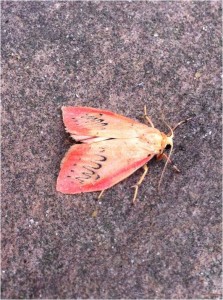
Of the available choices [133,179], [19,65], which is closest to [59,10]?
[19,65]

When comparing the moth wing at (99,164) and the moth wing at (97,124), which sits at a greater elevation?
the moth wing at (97,124)

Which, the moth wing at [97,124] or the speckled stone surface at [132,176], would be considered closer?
the speckled stone surface at [132,176]

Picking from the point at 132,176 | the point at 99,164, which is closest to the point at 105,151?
the point at 99,164

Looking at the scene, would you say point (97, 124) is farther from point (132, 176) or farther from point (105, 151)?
point (132, 176)

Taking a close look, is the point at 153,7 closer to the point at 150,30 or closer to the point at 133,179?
the point at 150,30

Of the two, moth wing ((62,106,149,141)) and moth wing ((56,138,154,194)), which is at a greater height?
moth wing ((62,106,149,141))

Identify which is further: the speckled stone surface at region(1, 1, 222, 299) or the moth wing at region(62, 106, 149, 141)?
the moth wing at region(62, 106, 149, 141)
